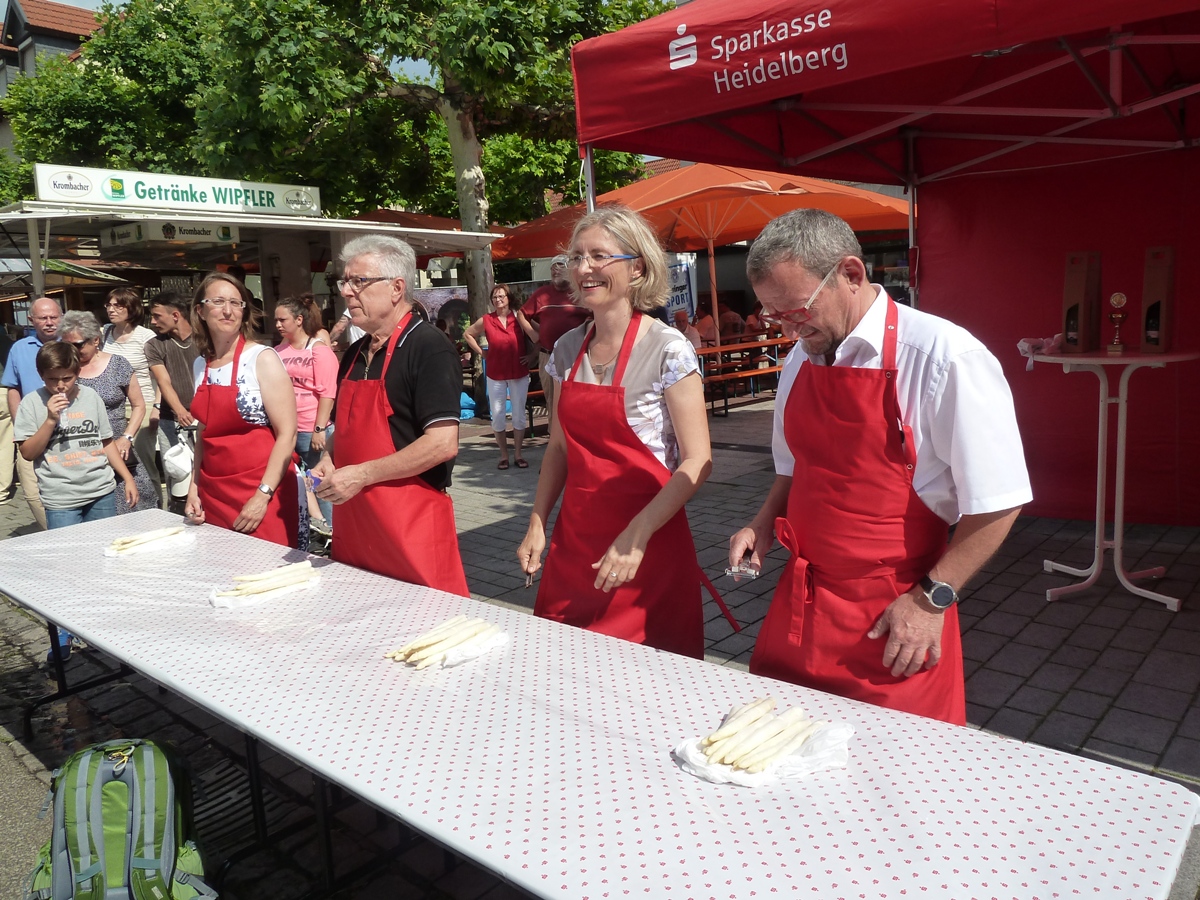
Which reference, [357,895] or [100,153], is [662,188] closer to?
[357,895]

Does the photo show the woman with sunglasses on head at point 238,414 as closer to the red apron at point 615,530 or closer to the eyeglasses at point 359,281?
the eyeglasses at point 359,281

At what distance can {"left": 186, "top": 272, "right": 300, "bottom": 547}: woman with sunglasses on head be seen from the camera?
3250mm

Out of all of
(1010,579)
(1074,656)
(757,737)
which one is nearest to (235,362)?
(757,737)

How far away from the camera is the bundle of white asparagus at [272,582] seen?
249 cm

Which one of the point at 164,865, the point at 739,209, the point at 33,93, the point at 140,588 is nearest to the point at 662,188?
the point at 739,209

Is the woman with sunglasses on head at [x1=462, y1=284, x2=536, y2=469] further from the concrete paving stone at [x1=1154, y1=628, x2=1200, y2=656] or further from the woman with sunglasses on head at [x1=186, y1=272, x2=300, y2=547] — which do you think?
the concrete paving stone at [x1=1154, y1=628, x2=1200, y2=656]

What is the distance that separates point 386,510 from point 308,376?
12.8 ft

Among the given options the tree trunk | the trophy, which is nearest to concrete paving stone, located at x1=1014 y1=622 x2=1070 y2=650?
the trophy

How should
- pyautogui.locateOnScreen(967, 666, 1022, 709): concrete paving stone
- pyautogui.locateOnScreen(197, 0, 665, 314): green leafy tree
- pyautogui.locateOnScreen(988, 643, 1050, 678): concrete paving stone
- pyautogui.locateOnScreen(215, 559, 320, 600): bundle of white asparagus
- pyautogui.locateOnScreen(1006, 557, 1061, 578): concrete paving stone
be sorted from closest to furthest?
pyautogui.locateOnScreen(215, 559, 320, 600): bundle of white asparagus
pyautogui.locateOnScreen(967, 666, 1022, 709): concrete paving stone
pyautogui.locateOnScreen(988, 643, 1050, 678): concrete paving stone
pyautogui.locateOnScreen(1006, 557, 1061, 578): concrete paving stone
pyautogui.locateOnScreen(197, 0, 665, 314): green leafy tree

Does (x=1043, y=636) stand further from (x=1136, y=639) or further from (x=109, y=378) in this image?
(x=109, y=378)

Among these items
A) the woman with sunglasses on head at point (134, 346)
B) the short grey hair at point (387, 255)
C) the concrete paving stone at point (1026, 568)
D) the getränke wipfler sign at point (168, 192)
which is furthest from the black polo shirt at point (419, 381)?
the getränke wipfler sign at point (168, 192)

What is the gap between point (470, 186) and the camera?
12.1 meters

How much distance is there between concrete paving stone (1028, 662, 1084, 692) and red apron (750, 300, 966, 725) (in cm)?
196

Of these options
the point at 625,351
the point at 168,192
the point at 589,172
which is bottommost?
the point at 625,351
